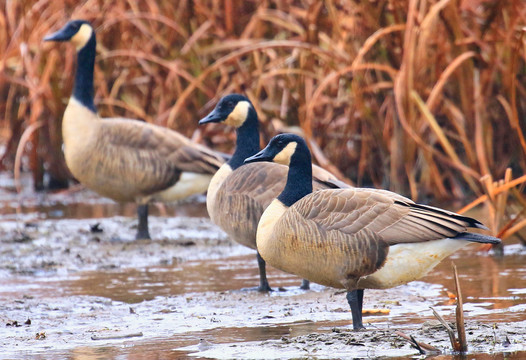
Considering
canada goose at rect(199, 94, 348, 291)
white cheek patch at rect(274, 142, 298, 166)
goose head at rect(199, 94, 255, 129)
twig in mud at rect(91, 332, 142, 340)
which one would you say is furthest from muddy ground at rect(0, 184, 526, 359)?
goose head at rect(199, 94, 255, 129)

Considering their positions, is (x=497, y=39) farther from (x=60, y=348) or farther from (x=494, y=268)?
(x=60, y=348)

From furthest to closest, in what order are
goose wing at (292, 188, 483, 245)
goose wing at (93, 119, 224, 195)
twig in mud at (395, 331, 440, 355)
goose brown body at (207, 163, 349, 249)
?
goose wing at (93, 119, 224, 195), goose brown body at (207, 163, 349, 249), goose wing at (292, 188, 483, 245), twig in mud at (395, 331, 440, 355)

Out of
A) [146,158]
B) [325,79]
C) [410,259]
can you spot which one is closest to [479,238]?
[410,259]

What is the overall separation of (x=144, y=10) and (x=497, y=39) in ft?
18.9

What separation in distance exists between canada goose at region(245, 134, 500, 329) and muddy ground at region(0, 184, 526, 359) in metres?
0.31

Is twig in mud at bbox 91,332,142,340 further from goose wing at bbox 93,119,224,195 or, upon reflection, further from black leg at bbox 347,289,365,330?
goose wing at bbox 93,119,224,195

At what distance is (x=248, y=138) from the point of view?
7.43 meters

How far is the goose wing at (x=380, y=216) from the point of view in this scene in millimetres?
4824

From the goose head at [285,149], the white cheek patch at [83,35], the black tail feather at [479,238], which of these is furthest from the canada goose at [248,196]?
the white cheek patch at [83,35]

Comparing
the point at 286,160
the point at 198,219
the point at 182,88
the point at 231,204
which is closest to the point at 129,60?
the point at 182,88

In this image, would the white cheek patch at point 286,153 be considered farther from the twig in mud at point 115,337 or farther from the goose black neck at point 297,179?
the twig in mud at point 115,337

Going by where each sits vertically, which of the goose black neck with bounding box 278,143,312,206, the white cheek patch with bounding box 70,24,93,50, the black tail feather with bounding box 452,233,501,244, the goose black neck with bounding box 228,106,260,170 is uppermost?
the white cheek patch with bounding box 70,24,93,50

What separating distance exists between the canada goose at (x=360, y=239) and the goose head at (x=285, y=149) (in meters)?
0.38

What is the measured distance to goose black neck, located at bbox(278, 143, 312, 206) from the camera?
5492 millimetres
